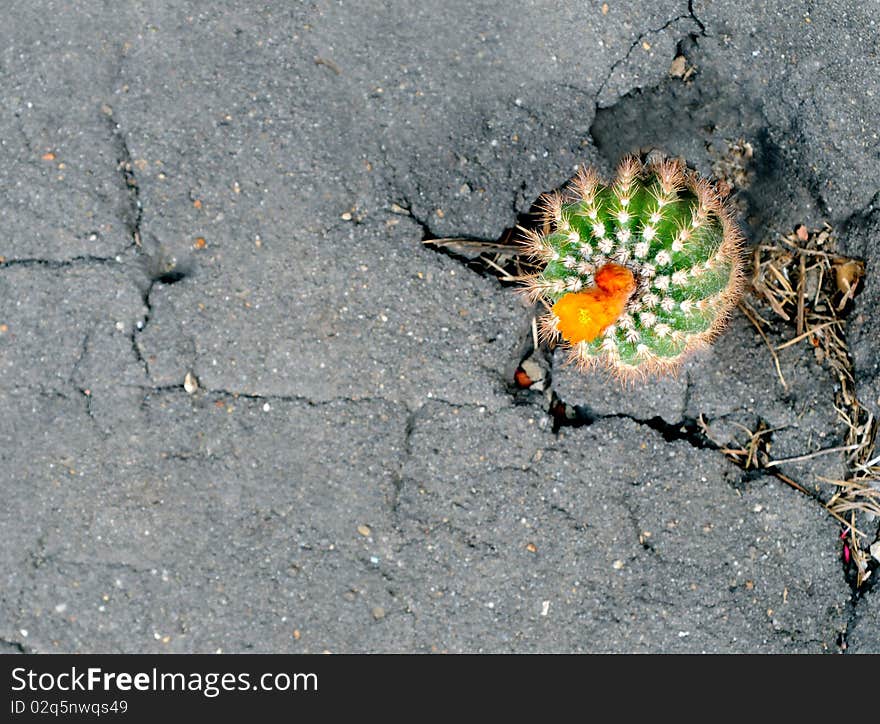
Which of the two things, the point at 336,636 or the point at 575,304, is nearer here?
the point at 575,304

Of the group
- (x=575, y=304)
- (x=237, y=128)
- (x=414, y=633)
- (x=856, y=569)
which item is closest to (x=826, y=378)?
(x=856, y=569)

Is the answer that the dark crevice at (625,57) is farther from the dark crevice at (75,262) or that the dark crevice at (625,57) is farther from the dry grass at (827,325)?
the dark crevice at (75,262)

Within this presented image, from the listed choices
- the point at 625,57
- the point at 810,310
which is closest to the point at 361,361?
the point at 625,57

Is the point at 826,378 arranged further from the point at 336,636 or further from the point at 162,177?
the point at 162,177

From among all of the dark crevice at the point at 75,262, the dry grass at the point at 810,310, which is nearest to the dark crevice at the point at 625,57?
the dry grass at the point at 810,310

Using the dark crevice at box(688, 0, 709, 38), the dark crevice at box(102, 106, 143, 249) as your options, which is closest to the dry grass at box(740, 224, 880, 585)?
the dark crevice at box(688, 0, 709, 38)

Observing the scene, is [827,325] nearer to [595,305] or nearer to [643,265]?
[643,265]

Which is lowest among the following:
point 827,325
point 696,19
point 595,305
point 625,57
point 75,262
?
point 595,305
